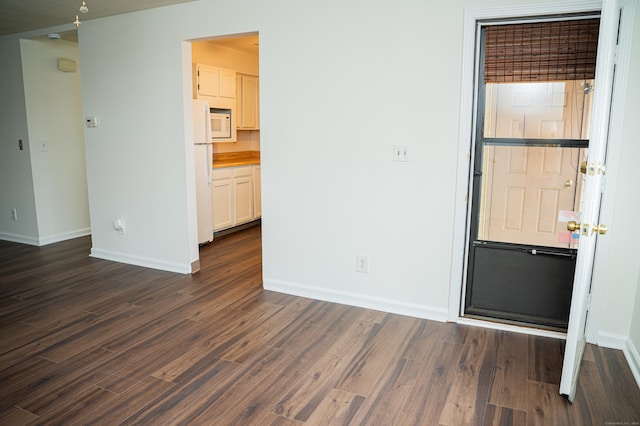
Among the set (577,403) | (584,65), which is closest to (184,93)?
(584,65)

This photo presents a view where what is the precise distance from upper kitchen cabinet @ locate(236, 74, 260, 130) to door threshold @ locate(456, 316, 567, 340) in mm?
4397

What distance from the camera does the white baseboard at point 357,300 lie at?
3312 mm

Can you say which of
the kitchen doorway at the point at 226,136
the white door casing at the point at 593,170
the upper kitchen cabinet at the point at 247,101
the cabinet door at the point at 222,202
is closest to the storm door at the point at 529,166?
the white door casing at the point at 593,170

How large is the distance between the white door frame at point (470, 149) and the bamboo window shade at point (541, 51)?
0.11 metres

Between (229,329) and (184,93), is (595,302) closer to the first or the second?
(229,329)

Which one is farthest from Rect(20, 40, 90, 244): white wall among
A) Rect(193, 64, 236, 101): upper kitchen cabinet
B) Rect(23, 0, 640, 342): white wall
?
Rect(193, 64, 236, 101): upper kitchen cabinet

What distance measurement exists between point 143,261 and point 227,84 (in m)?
2.65

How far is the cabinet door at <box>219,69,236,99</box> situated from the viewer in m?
5.89

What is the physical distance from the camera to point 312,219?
3637 millimetres

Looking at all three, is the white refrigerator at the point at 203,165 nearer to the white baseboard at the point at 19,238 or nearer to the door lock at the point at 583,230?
the white baseboard at the point at 19,238

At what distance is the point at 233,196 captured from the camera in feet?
19.1

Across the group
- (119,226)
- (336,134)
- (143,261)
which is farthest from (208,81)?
(336,134)

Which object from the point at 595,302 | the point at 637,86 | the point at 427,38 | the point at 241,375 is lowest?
the point at 241,375

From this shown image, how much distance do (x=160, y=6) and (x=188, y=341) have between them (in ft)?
9.35
